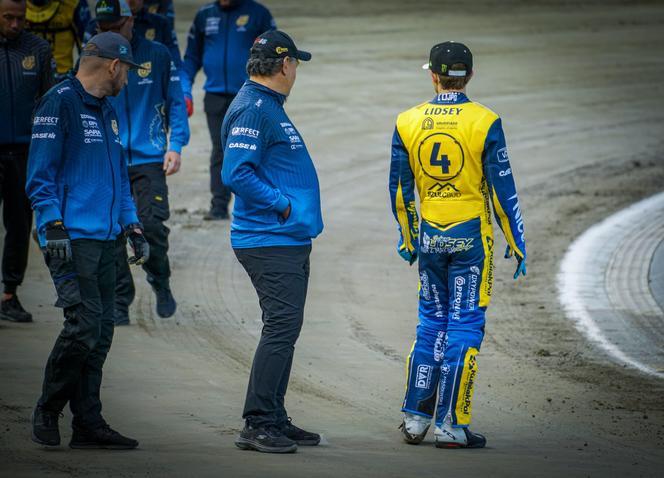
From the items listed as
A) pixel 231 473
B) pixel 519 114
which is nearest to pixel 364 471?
pixel 231 473

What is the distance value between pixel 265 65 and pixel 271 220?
875 mm

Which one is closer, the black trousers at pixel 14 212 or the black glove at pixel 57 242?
the black glove at pixel 57 242

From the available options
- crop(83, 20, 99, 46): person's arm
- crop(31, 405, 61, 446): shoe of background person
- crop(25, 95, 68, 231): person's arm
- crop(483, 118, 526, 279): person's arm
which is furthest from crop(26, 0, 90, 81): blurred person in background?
crop(483, 118, 526, 279): person's arm

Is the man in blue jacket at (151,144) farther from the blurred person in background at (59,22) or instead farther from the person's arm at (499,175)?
the person's arm at (499,175)

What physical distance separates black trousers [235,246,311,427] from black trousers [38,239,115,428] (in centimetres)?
84

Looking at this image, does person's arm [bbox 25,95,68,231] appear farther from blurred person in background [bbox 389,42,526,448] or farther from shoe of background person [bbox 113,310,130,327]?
shoe of background person [bbox 113,310,130,327]

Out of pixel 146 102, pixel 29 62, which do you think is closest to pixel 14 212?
pixel 29 62

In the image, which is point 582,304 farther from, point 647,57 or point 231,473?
point 647,57

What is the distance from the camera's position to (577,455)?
6.84 meters

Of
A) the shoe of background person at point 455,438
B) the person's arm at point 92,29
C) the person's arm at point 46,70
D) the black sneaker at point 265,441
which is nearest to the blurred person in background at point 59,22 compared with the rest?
the person's arm at point 92,29

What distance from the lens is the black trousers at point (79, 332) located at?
658 centimetres

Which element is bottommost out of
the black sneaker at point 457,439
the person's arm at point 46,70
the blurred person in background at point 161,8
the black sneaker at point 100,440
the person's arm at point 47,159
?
the black sneaker at point 100,440

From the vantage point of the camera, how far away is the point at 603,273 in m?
12.1

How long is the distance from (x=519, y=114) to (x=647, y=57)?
4.99 meters
